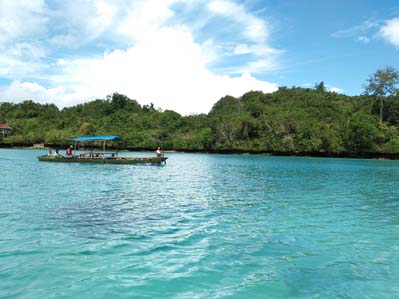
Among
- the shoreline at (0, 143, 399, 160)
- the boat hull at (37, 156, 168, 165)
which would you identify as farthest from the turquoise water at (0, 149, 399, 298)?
the shoreline at (0, 143, 399, 160)

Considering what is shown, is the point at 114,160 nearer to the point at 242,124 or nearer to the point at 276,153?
the point at 276,153

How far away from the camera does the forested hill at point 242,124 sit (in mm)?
76250

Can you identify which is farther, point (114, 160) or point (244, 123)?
point (244, 123)

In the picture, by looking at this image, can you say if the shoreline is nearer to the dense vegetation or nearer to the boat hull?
the dense vegetation

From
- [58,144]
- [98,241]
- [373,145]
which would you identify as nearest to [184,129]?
[58,144]

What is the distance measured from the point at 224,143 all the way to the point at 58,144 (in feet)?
158

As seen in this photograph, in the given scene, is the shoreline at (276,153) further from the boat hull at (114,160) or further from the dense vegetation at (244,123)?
the boat hull at (114,160)

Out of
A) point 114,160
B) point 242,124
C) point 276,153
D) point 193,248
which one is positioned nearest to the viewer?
point 193,248

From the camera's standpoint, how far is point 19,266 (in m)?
6.83

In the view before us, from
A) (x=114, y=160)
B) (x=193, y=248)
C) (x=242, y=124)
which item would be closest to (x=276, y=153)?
(x=242, y=124)

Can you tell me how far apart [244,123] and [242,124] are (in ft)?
2.36

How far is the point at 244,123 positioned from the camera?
92.1 metres

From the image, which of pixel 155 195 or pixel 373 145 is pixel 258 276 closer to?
pixel 155 195

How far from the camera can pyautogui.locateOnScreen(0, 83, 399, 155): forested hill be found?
76250 mm
